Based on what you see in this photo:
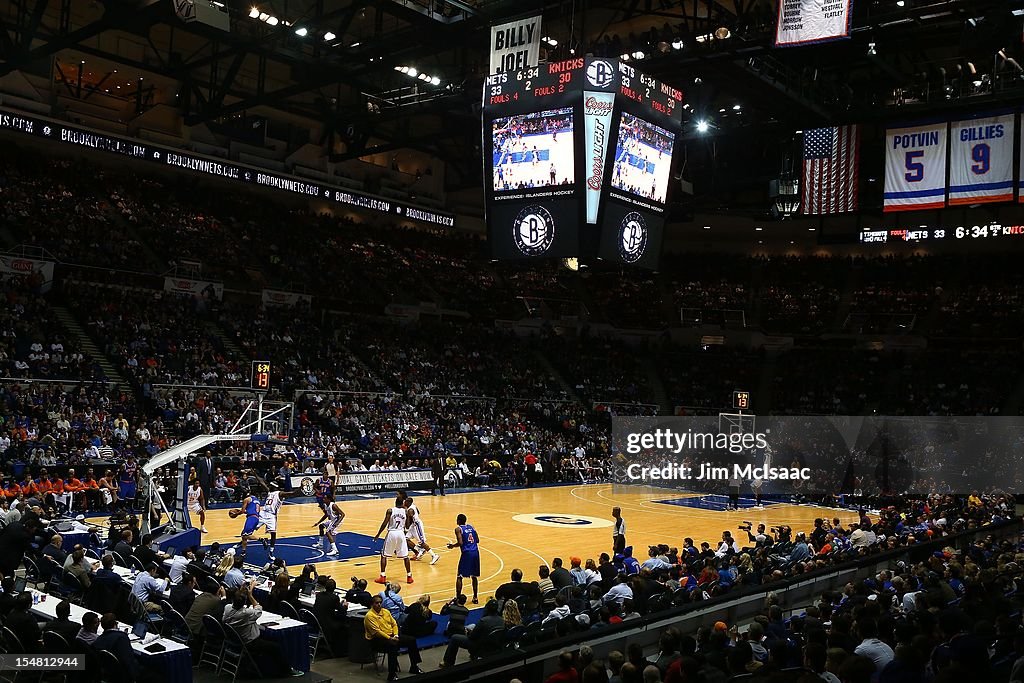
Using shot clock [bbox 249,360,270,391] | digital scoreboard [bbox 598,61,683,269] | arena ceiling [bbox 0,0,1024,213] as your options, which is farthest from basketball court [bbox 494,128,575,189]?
shot clock [bbox 249,360,270,391]

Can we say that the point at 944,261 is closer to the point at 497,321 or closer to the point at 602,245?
the point at 497,321

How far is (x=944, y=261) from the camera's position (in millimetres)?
49500

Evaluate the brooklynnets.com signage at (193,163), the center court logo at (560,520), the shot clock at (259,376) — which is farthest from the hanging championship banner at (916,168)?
the brooklynnets.com signage at (193,163)

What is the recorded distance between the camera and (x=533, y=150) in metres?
20.1

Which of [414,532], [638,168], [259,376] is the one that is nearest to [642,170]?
[638,168]

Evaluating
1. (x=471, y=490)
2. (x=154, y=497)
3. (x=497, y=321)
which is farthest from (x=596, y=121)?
(x=497, y=321)

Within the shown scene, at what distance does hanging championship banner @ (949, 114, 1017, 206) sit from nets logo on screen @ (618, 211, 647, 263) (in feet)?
22.0

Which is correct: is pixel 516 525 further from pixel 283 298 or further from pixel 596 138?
pixel 283 298

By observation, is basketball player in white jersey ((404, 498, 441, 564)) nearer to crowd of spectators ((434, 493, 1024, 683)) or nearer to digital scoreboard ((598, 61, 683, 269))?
crowd of spectators ((434, 493, 1024, 683))

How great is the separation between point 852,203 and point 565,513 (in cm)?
1203

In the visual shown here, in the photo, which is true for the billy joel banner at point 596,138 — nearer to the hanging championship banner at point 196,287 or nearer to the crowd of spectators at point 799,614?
the crowd of spectators at point 799,614

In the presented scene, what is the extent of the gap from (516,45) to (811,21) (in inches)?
259

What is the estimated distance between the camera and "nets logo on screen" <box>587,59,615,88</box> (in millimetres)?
19109

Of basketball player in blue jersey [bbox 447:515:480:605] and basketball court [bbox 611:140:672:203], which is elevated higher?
basketball court [bbox 611:140:672:203]
